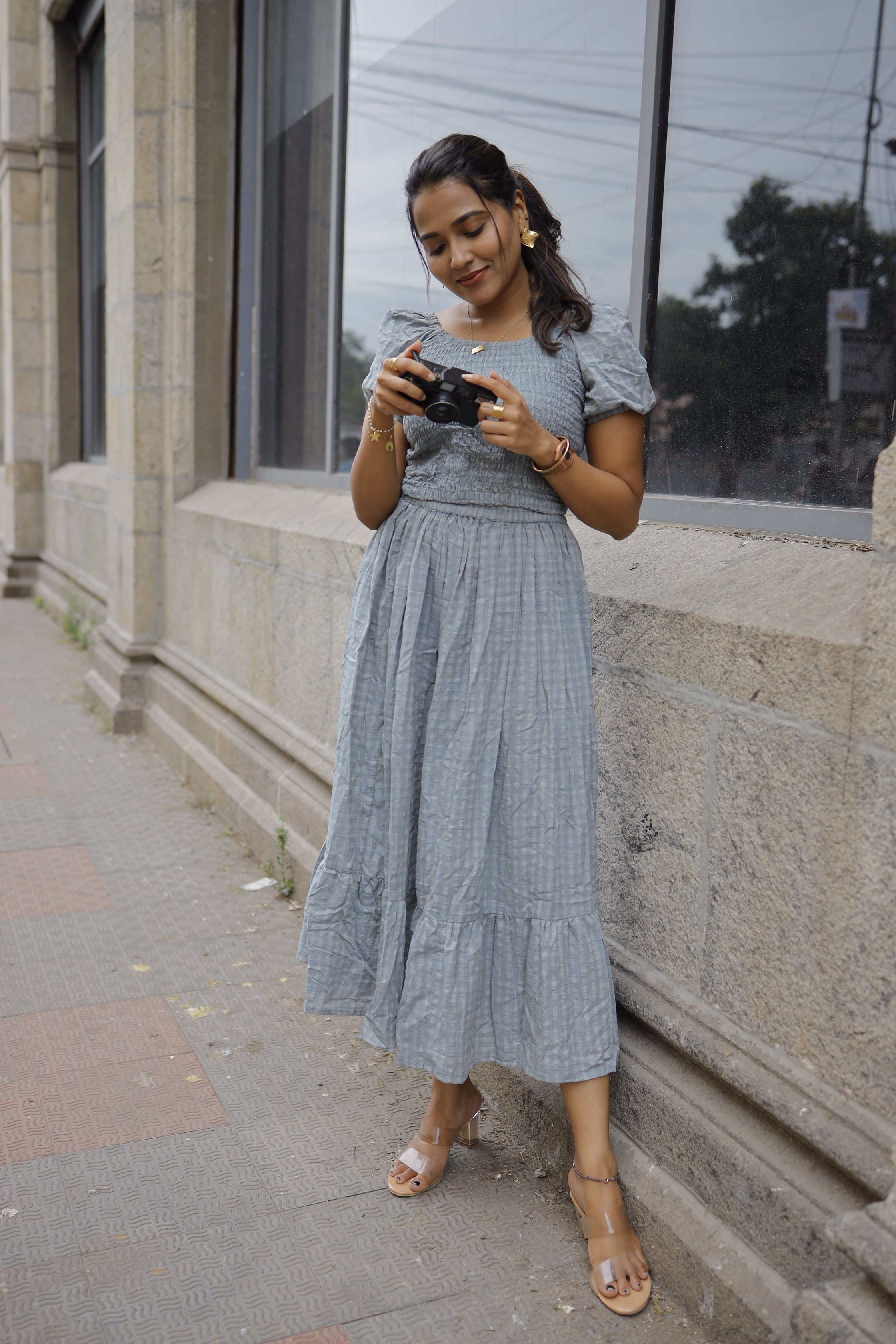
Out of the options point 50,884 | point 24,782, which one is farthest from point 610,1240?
point 24,782

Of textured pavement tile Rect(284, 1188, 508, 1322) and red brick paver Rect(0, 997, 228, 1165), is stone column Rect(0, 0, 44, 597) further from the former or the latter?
textured pavement tile Rect(284, 1188, 508, 1322)

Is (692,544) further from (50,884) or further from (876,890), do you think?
(50,884)

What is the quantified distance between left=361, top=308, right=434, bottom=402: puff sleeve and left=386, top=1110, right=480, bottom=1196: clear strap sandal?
60.9 inches

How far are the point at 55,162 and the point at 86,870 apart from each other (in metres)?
7.36

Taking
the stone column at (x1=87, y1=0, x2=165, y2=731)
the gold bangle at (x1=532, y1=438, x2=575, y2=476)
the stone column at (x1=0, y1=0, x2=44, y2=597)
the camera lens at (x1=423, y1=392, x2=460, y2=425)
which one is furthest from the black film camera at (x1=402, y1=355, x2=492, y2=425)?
the stone column at (x1=0, y1=0, x2=44, y2=597)

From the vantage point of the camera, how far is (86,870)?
407cm

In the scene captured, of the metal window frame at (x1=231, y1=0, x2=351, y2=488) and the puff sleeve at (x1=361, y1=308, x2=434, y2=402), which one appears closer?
the puff sleeve at (x1=361, y1=308, x2=434, y2=402)

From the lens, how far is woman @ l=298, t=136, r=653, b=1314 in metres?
2.06

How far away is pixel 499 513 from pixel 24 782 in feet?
11.7

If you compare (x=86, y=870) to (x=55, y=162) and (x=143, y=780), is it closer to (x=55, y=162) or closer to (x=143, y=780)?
(x=143, y=780)

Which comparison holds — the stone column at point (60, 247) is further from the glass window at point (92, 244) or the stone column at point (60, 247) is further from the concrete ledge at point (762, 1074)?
the concrete ledge at point (762, 1074)

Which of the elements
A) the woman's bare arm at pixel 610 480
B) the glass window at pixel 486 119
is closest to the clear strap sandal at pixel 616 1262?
the woman's bare arm at pixel 610 480

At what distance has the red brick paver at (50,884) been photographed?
3.73 meters

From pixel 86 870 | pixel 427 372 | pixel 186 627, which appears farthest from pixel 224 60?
pixel 427 372
